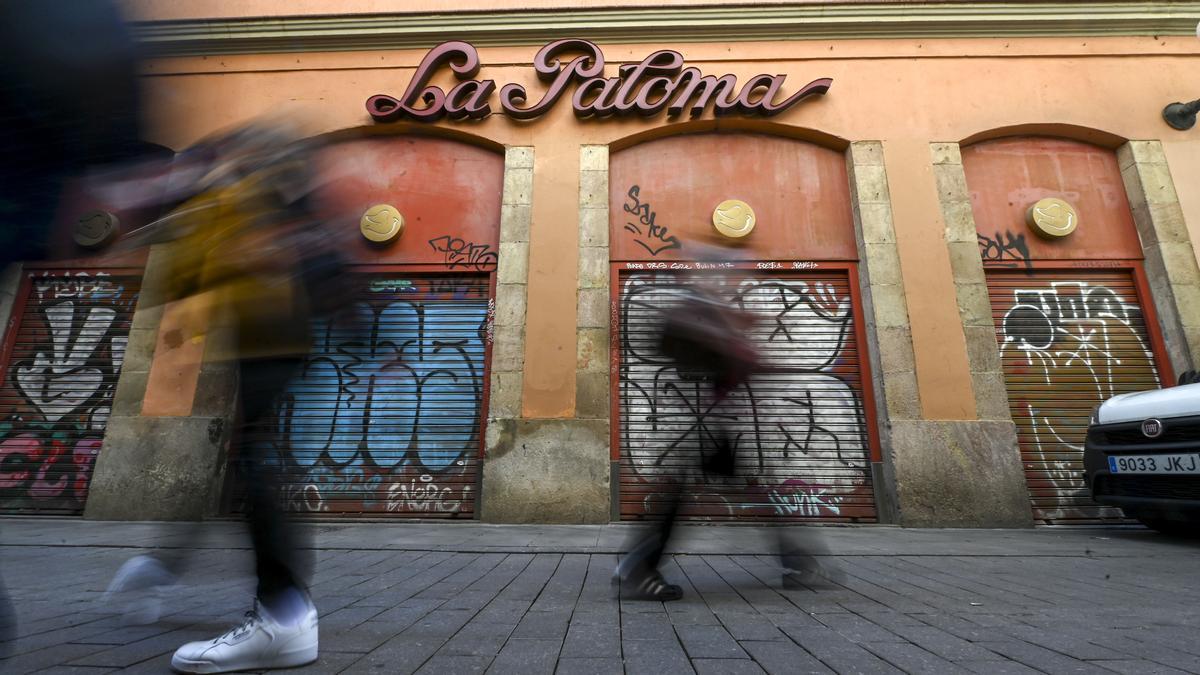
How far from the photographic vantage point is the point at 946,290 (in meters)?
6.45

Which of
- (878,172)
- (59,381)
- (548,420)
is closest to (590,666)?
(548,420)

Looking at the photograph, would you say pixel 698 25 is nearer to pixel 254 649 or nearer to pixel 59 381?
pixel 254 649

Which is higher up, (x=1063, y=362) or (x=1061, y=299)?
(x=1061, y=299)

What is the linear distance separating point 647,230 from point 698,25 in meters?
2.97

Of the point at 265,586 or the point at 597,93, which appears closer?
the point at 265,586

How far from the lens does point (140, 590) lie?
2256mm

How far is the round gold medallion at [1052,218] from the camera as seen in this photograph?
6.87m

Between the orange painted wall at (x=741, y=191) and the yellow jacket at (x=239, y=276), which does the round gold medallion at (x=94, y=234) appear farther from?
the yellow jacket at (x=239, y=276)

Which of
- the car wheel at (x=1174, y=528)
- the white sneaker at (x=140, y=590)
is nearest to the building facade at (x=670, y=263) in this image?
the car wheel at (x=1174, y=528)

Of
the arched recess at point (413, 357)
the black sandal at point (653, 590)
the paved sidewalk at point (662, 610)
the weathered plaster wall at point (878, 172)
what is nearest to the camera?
the paved sidewalk at point (662, 610)

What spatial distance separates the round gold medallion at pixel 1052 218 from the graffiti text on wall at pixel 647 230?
4352 millimetres

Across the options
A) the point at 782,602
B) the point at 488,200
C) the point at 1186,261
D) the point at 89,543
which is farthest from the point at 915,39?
the point at 89,543

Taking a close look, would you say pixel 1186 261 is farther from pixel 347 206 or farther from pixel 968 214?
pixel 347 206

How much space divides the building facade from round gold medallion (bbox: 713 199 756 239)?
4 centimetres
